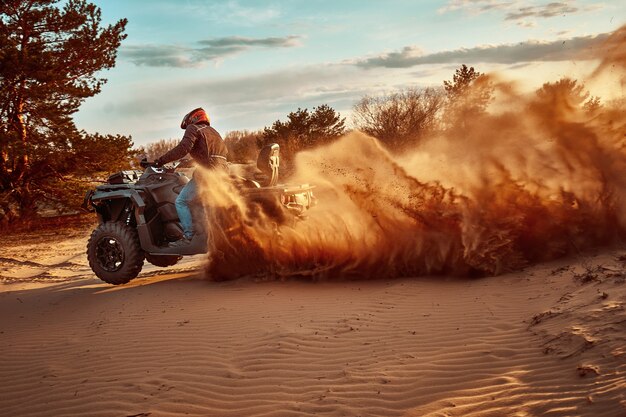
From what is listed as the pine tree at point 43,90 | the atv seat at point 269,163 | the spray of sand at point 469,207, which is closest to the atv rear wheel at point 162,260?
the spray of sand at point 469,207

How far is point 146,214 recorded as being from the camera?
8.55 meters

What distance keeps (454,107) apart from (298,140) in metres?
10.2

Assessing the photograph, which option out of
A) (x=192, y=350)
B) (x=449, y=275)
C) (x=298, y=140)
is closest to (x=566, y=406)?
(x=192, y=350)

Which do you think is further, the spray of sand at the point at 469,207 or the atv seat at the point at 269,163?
the atv seat at the point at 269,163

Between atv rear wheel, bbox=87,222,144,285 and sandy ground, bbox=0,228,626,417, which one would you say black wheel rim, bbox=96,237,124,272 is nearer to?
atv rear wheel, bbox=87,222,144,285

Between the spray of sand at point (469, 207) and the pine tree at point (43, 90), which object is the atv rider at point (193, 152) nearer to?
the spray of sand at point (469, 207)

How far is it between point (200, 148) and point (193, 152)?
0.45ft

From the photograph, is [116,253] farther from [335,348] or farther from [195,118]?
[335,348]

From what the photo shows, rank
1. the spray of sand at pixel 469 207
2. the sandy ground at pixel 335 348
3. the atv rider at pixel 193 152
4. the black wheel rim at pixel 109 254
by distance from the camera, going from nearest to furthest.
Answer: the sandy ground at pixel 335 348, the spray of sand at pixel 469 207, the atv rider at pixel 193 152, the black wheel rim at pixel 109 254

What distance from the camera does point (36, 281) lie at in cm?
1052

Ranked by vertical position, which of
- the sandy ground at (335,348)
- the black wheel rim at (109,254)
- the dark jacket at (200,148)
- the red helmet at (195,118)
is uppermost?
the red helmet at (195,118)

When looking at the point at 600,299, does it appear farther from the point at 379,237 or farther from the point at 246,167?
the point at 246,167

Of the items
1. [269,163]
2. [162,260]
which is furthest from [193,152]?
[162,260]

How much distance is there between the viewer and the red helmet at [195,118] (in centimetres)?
824
